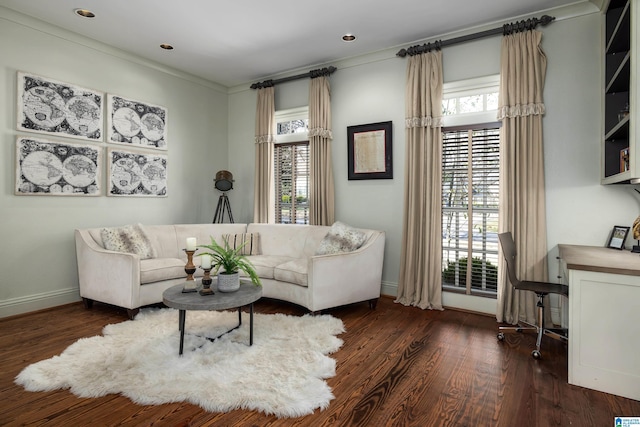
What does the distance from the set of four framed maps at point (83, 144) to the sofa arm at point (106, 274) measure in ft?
2.22

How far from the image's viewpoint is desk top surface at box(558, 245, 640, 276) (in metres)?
2.13

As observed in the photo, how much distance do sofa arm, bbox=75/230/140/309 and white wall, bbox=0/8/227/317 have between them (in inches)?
11.5

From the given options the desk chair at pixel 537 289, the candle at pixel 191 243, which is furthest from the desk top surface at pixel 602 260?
the candle at pixel 191 243

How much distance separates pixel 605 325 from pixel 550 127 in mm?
1980

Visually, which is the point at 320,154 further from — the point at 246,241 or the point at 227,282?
the point at 227,282

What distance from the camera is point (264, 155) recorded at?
5316 mm

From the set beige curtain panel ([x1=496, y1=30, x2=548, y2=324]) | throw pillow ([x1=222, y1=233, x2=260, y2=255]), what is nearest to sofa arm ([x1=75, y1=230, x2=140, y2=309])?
throw pillow ([x1=222, y1=233, x2=260, y2=255])

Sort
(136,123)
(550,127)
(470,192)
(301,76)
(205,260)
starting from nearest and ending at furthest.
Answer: (205,260) < (550,127) < (470,192) < (136,123) < (301,76)

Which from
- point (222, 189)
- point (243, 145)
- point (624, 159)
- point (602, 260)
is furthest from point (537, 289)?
point (243, 145)

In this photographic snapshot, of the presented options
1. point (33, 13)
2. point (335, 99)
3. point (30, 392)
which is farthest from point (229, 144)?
point (30, 392)

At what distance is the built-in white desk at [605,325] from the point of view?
2.11 meters

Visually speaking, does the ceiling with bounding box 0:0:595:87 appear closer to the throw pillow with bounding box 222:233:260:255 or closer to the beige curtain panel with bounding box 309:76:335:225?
the beige curtain panel with bounding box 309:76:335:225

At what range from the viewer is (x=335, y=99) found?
186 inches

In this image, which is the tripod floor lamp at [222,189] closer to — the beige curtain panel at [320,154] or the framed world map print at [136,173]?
the framed world map print at [136,173]
